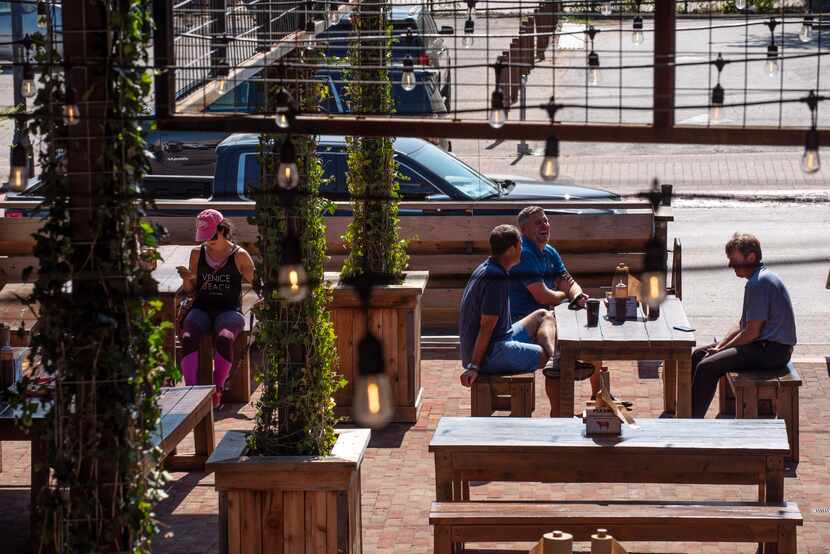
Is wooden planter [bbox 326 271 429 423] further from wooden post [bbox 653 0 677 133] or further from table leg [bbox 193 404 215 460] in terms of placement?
wooden post [bbox 653 0 677 133]

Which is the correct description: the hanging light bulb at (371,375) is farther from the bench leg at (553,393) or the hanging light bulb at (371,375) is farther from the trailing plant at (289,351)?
the bench leg at (553,393)

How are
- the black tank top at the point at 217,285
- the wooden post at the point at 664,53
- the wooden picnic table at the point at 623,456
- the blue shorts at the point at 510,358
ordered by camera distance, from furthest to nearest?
the black tank top at the point at 217,285
the blue shorts at the point at 510,358
the wooden picnic table at the point at 623,456
the wooden post at the point at 664,53

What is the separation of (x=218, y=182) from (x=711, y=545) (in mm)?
7240

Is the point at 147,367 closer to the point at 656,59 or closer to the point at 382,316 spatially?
the point at 656,59

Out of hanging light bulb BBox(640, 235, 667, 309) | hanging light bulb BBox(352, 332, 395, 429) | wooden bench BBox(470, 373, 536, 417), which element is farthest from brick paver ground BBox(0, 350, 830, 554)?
hanging light bulb BBox(640, 235, 667, 309)

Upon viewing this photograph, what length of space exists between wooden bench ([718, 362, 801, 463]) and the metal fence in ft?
12.5

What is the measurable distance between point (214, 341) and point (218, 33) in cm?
235

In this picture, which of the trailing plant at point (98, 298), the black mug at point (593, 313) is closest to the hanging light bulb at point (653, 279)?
the trailing plant at point (98, 298)

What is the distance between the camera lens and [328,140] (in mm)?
13391

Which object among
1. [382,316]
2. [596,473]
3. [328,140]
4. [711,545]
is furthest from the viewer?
[328,140]

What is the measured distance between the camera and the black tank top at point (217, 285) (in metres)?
10.7

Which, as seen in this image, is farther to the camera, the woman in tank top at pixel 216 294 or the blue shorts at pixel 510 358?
the woman in tank top at pixel 216 294

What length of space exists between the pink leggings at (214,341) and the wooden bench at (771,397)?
12.3 feet

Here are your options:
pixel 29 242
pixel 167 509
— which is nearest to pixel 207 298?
pixel 167 509
